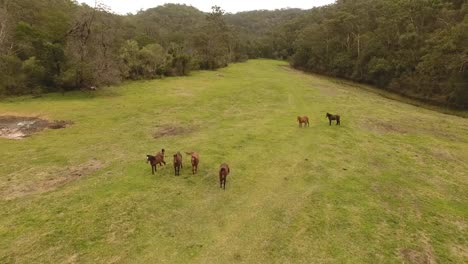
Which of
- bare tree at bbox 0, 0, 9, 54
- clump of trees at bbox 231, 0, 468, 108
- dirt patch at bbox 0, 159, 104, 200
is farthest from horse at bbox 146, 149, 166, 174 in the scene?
clump of trees at bbox 231, 0, 468, 108

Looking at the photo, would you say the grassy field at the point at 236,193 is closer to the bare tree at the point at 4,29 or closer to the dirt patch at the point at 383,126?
the dirt patch at the point at 383,126

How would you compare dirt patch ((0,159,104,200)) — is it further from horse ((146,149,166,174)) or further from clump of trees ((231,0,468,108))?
clump of trees ((231,0,468,108))

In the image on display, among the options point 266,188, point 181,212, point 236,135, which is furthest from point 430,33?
point 181,212

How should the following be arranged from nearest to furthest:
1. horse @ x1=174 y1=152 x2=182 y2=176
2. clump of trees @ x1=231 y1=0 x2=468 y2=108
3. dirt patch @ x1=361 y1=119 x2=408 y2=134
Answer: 1. horse @ x1=174 y1=152 x2=182 y2=176
2. dirt patch @ x1=361 y1=119 x2=408 y2=134
3. clump of trees @ x1=231 y1=0 x2=468 y2=108

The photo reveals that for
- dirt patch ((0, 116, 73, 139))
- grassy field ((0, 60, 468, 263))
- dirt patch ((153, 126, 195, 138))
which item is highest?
dirt patch ((0, 116, 73, 139))

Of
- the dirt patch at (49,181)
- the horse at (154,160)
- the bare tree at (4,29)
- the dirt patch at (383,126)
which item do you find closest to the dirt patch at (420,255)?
the horse at (154,160)

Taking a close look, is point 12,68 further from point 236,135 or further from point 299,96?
point 299,96
